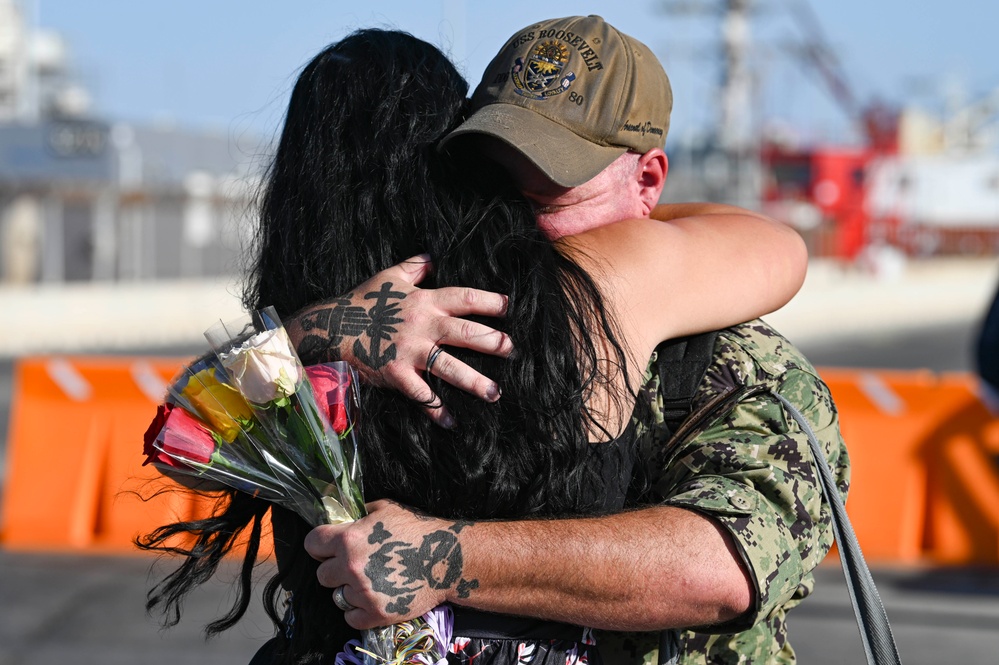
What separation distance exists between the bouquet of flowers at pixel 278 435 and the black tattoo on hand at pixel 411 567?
0.08 metres

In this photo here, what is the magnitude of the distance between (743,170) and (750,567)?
1646 inches

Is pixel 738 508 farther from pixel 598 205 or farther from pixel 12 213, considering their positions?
pixel 12 213

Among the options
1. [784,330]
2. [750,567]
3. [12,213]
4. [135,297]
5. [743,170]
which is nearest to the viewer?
[750,567]

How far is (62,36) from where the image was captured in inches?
2793

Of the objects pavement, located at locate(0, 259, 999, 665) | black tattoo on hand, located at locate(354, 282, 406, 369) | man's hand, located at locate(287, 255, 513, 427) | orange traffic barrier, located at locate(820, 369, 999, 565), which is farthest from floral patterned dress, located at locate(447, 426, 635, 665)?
orange traffic barrier, located at locate(820, 369, 999, 565)

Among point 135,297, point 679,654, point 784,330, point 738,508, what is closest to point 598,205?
point 738,508

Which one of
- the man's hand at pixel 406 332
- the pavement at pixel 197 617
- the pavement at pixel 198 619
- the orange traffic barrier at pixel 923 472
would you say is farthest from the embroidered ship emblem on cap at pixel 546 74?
the orange traffic barrier at pixel 923 472

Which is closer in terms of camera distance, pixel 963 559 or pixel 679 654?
pixel 679 654

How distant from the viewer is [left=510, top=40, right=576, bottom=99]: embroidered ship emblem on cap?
1.91 meters

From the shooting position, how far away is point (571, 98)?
1.91 m

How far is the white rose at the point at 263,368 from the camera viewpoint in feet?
5.63

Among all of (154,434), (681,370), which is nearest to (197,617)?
(154,434)

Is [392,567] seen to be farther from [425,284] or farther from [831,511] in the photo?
[831,511]

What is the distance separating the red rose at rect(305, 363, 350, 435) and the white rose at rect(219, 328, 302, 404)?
0.05 metres
